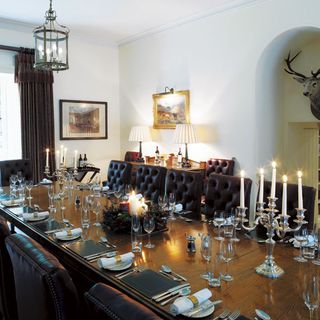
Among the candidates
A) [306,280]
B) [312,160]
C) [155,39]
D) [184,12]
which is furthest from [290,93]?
[306,280]

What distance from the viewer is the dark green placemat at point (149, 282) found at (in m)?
1.51

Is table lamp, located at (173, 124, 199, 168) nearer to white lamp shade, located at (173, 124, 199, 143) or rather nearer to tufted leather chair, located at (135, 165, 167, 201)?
white lamp shade, located at (173, 124, 199, 143)

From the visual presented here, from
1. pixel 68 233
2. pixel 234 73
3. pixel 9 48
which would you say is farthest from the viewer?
pixel 9 48

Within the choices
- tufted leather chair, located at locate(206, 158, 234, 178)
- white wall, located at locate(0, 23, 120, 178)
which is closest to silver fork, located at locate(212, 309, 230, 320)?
tufted leather chair, located at locate(206, 158, 234, 178)

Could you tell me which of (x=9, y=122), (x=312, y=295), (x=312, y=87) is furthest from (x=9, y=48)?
(x=312, y=295)

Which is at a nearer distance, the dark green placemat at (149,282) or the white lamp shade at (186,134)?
the dark green placemat at (149,282)

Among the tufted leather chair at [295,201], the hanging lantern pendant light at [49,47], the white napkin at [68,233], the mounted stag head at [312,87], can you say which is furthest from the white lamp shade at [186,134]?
the white napkin at [68,233]

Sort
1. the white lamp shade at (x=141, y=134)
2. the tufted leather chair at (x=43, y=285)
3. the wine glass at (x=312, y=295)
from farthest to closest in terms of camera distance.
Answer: the white lamp shade at (x=141, y=134) < the wine glass at (x=312, y=295) < the tufted leather chair at (x=43, y=285)

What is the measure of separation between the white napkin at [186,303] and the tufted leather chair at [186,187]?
167cm

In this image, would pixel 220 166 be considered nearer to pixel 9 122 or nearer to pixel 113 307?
pixel 9 122

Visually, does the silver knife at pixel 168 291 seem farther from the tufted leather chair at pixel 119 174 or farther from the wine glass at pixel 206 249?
the tufted leather chair at pixel 119 174

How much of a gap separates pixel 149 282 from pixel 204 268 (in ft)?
1.07

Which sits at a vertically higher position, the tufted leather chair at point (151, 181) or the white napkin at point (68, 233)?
the tufted leather chair at point (151, 181)

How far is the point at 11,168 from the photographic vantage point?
4590 mm
